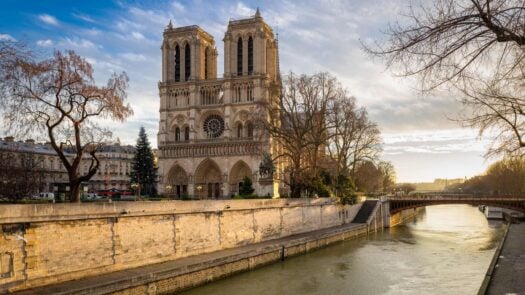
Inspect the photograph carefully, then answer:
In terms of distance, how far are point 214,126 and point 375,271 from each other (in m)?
43.1

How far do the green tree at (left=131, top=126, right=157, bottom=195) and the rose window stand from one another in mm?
7511

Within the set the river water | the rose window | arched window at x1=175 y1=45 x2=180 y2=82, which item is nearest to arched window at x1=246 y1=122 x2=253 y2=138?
the rose window

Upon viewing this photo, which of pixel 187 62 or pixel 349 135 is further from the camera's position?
pixel 187 62

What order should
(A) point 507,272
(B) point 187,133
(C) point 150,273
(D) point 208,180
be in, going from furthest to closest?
1. (B) point 187,133
2. (D) point 208,180
3. (A) point 507,272
4. (C) point 150,273

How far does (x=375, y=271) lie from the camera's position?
2344 cm

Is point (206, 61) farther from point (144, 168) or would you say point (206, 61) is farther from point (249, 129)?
point (144, 168)

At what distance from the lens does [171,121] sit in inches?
2557

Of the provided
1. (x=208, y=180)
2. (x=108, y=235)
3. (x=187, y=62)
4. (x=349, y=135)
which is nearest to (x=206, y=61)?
(x=187, y=62)

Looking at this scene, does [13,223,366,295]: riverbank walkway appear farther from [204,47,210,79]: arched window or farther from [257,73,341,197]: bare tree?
[204,47,210,79]: arched window

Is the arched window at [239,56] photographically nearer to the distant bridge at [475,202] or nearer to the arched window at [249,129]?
the arched window at [249,129]

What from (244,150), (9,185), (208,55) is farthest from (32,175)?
(208,55)

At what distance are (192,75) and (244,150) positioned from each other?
12190mm

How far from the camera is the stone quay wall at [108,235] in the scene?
14.7 metres

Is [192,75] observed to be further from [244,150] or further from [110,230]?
[110,230]
